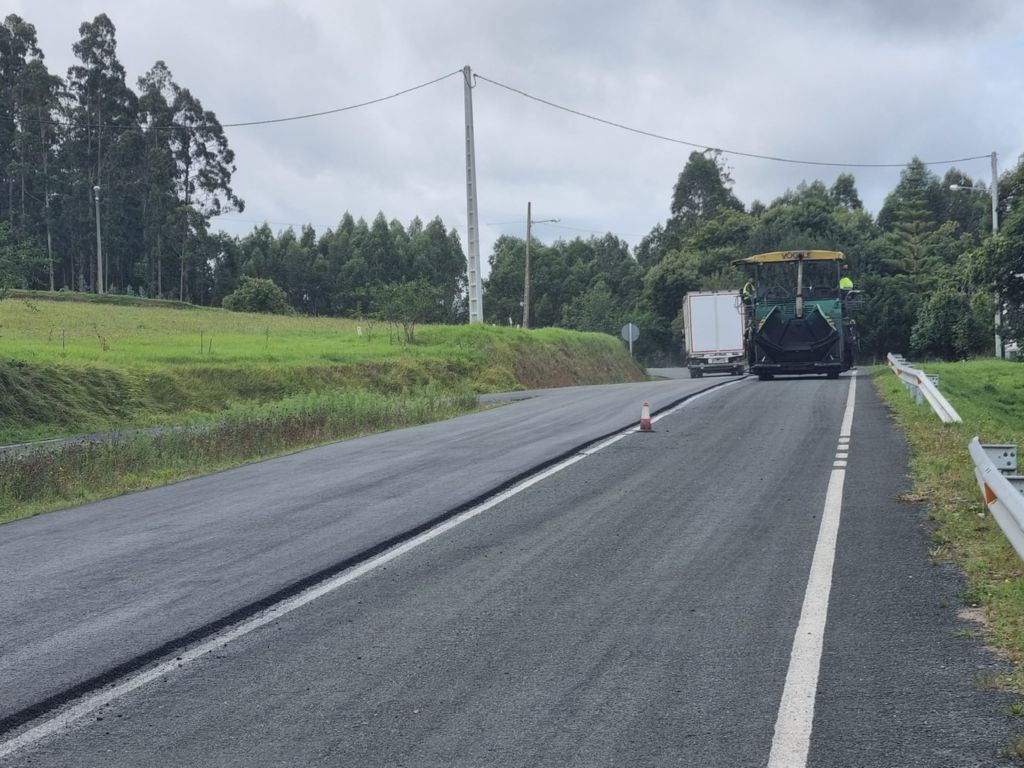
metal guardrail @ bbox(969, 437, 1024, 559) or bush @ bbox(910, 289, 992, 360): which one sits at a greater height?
bush @ bbox(910, 289, 992, 360)

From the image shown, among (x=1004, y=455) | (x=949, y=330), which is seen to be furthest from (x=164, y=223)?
(x=1004, y=455)

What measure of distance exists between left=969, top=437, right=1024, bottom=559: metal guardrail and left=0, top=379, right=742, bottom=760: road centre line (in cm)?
444

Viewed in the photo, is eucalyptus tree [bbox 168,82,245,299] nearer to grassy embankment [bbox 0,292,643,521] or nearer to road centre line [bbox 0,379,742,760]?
grassy embankment [bbox 0,292,643,521]

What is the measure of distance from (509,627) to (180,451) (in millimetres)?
11481

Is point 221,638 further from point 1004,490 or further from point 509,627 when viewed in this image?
point 1004,490

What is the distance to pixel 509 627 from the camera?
6090mm

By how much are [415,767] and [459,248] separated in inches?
4234

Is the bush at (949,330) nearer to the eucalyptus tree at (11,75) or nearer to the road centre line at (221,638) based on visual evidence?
the road centre line at (221,638)

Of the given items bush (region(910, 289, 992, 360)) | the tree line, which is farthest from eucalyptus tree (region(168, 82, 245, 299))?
bush (region(910, 289, 992, 360))

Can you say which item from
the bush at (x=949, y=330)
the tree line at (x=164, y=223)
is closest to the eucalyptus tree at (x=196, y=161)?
the tree line at (x=164, y=223)

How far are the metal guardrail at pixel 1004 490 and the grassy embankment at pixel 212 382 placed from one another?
9.85 m

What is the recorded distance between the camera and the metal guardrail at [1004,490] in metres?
6.34

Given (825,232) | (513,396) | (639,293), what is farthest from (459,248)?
(513,396)

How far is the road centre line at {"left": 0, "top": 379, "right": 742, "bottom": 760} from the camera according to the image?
4.70 meters
